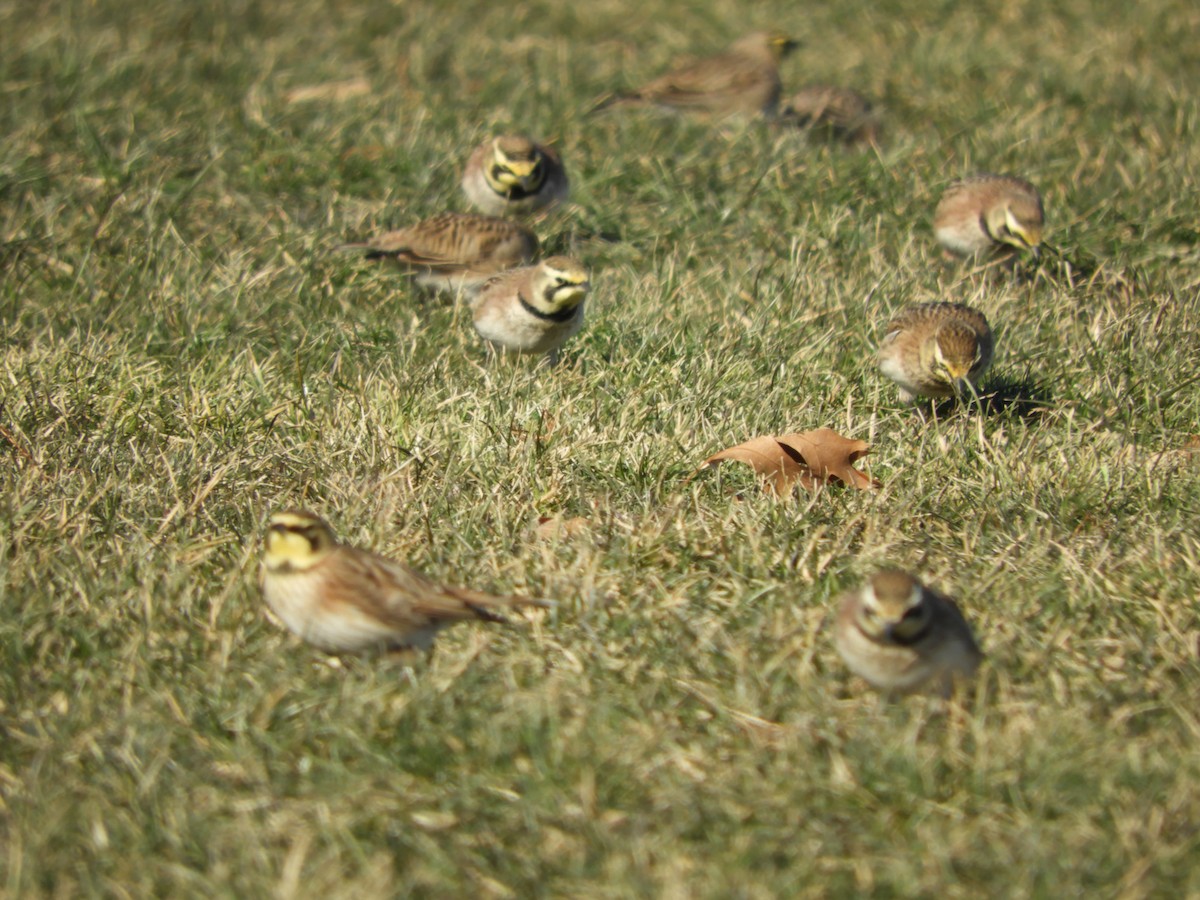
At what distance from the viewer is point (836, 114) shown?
925 cm

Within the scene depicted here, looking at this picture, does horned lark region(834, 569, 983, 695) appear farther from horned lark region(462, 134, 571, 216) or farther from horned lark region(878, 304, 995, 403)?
horned lark region(462, 134, 571, 216)

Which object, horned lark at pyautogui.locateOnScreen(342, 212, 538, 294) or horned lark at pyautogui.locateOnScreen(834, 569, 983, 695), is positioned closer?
horned lark at pyautogui.locateOnScreen(834, 569, 983, 695)

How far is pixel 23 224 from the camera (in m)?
7.36

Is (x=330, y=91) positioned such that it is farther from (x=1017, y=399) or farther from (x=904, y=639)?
(x=904, y=639)

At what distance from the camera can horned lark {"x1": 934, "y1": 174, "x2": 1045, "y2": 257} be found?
23.2ft

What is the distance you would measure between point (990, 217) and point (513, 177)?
263 cm

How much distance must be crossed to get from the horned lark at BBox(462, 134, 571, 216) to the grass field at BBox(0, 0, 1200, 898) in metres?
0.19

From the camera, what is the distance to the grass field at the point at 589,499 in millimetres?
3604

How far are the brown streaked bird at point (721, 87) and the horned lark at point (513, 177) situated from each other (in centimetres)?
158

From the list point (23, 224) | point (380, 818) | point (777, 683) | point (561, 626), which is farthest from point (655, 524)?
point (23, 224)

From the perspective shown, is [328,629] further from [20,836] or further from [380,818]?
[20,836]

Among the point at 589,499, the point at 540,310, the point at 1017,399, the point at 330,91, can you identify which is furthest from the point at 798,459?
the point at 330,91

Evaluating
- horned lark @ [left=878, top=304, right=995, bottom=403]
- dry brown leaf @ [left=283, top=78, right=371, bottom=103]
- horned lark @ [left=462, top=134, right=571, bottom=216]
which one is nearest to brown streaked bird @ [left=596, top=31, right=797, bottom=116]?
horned lark @ [left=462, top=134, right=571, bottom=216]

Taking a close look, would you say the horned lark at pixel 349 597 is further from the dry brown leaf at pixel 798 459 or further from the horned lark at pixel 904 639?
the dry brown leaf at pixel 798 459
